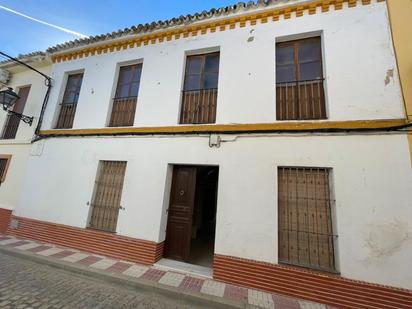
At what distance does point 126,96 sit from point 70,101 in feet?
7.71

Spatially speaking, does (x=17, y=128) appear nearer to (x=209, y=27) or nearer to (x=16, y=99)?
(x=16, y=99)

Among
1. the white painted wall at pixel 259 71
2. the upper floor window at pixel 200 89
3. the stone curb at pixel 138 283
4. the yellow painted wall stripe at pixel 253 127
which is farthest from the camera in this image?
the upper floor window at pixel 200 89

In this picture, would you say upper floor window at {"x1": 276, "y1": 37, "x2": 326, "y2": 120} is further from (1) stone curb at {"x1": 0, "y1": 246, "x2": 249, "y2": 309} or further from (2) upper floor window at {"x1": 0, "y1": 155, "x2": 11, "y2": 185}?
(2) upper floor window at {"x1": 0, "y1": 155, "x2": 11, "y2": 185}

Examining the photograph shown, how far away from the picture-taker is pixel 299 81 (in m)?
4.71

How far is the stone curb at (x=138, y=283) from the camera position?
11.2 feet

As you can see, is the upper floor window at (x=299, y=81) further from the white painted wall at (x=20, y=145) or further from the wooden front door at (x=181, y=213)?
the white painted wall at (x=20, y=145)

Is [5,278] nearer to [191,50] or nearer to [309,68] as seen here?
[191,50]

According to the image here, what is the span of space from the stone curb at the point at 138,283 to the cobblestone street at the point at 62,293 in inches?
3.1

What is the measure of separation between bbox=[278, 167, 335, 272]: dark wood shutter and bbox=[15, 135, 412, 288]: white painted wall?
197 millimetres

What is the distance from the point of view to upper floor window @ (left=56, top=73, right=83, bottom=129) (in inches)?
259

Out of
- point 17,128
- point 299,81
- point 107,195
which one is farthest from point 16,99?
point 299,81

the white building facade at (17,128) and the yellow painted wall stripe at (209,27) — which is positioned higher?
the yellow painted wall stripe at (209,27)

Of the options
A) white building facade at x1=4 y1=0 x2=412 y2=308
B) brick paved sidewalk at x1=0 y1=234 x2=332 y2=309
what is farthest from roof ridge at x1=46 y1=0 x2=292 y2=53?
brick paved sidewalk at x1=0 y1=234 x2=332 y2=309

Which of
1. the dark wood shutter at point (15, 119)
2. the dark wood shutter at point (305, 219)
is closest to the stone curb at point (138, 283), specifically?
A: the dark wood shutter at point (305, 219)
